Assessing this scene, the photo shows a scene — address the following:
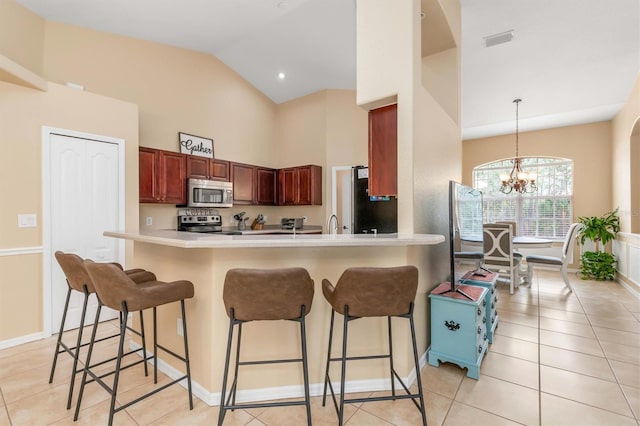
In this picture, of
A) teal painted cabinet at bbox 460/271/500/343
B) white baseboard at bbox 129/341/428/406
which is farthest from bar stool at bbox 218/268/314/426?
teal painted cabinet at bbox 460/271/500/343

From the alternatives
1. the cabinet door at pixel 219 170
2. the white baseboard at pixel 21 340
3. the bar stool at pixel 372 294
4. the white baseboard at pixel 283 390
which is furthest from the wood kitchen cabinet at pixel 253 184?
the bar stool at pixel 372 294

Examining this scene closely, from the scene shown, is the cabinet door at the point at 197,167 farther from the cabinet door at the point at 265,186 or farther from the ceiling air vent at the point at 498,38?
the ceiling air vent at the point at 498,38

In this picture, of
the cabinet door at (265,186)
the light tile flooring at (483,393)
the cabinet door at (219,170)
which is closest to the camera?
the light tile flooring at (483,393)

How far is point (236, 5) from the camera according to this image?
355 centimetres

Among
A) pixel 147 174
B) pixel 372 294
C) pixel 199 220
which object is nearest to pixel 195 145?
pixel 147 174

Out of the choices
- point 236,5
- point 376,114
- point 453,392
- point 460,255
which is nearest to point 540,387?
point 453,392

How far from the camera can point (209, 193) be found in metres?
4.70

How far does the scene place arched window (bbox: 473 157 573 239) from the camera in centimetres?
627

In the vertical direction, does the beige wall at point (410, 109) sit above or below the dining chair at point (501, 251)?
above

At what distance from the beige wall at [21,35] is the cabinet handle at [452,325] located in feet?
15.6

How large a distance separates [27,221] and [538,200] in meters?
8.26

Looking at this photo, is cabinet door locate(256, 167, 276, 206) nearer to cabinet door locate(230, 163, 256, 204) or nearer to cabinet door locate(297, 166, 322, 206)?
cabinet door locate(230, 163, 256, 204)

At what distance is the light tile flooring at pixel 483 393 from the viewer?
181 centimetres

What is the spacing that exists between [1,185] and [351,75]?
4.58 meters
